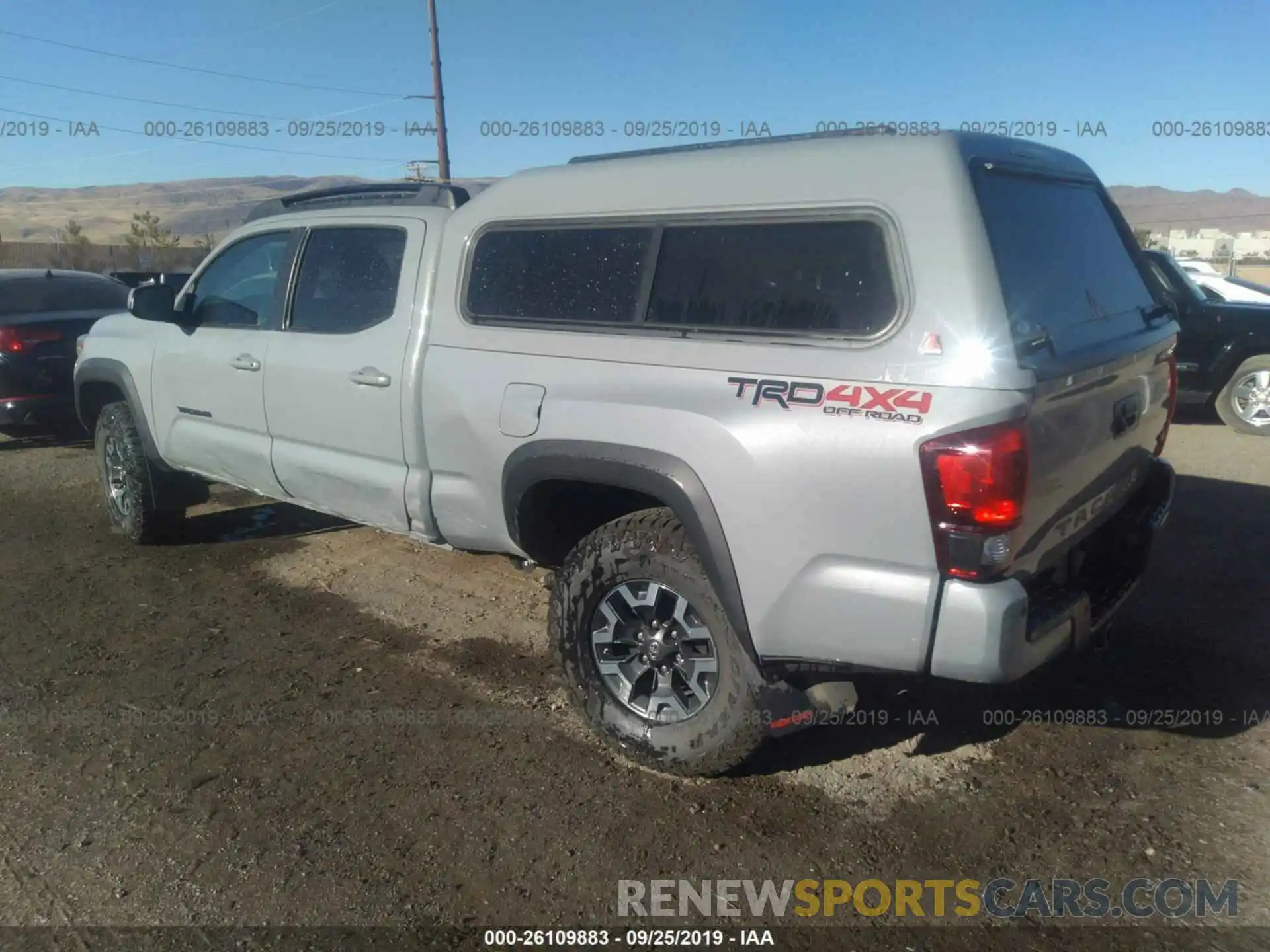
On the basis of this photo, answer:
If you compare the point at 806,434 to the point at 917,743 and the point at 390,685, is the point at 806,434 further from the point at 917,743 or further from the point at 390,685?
the point at 390,685

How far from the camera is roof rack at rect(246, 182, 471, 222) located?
418 cm

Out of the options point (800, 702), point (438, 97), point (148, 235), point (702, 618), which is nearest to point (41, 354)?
point (702, 618)

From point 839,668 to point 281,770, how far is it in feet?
6.72

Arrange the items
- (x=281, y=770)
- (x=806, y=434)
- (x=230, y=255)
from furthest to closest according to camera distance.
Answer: (x=230, y=255) < (x=281, y=770) < (x=806, y=434)

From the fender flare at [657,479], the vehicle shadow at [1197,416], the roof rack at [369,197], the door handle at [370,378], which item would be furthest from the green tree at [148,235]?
the fender flare at [657,479]

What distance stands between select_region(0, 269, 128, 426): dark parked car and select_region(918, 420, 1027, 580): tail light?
7466 millimetres

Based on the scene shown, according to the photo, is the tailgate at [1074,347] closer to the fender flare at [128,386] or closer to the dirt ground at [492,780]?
the dirt ground at [492,780]

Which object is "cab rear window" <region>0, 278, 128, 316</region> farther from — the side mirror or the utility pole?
Result: the utility pole

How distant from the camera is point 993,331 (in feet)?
8.36

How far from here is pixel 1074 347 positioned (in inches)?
114

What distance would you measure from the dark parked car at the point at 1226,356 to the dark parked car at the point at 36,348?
9599 millimetres

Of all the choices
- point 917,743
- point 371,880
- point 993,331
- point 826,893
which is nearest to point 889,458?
point 993,331

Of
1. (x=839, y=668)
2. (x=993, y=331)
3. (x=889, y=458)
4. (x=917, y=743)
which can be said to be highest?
(x=993, y=331)

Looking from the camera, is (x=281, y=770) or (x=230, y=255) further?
(x=230, y=255)
